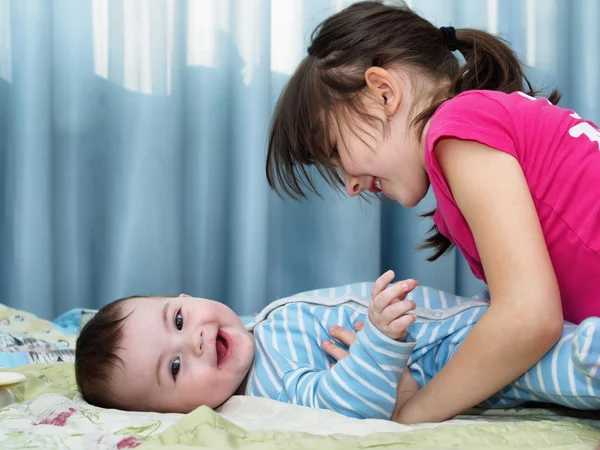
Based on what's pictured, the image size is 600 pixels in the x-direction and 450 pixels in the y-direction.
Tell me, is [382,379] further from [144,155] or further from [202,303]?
[144,155]

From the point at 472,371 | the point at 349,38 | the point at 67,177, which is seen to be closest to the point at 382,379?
the point at 472,371


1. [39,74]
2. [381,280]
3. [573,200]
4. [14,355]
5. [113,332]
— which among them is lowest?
[14,355]

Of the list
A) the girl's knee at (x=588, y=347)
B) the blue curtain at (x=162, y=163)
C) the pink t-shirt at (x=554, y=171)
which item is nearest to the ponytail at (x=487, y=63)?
the pink t-shirt at (x=554, y=171)

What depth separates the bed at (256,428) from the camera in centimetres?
74

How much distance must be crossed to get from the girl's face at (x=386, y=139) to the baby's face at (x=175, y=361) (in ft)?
1.09

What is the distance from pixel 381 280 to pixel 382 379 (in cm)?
13

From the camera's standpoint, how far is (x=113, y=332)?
1.09 meters

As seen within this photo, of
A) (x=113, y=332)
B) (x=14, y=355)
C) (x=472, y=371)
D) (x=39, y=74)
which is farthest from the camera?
(x=39, y=74)

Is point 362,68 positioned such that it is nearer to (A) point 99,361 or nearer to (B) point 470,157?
(B) point 470,157

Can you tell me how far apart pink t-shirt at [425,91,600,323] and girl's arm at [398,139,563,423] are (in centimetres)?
4

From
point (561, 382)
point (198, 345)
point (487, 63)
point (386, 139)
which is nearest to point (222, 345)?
point (198, 345)

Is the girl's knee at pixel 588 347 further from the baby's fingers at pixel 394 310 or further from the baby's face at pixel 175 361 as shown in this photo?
the baby's face at pixel 175 361

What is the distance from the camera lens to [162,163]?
1804 millimetres

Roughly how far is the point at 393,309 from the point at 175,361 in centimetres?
36
